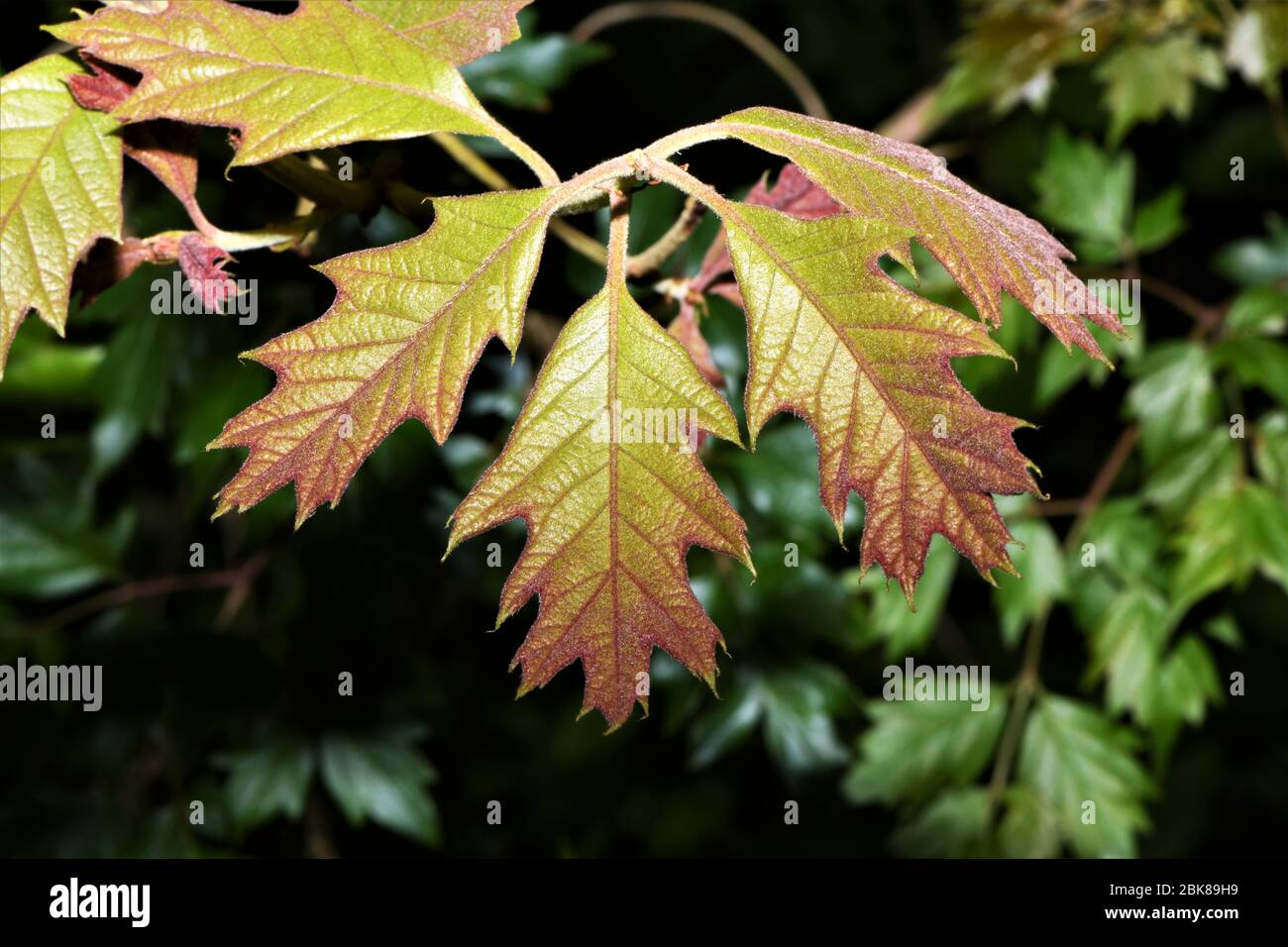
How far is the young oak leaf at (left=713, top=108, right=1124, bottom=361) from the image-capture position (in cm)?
57

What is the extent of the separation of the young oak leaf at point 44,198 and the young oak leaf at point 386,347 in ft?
0.54

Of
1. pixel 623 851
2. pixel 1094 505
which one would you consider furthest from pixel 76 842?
pixel 1094 505

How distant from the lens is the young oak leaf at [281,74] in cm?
60

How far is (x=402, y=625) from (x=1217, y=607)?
1.04 meters

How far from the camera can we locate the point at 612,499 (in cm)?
56

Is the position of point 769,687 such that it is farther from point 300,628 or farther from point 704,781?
point 704,781

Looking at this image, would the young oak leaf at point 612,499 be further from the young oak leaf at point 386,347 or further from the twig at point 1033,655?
the twig at point 1033,655

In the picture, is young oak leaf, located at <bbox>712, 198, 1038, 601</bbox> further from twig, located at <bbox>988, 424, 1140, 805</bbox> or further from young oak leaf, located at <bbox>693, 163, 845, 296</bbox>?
twig, located at <bbox>988, 424, 1140, 805</bbox>

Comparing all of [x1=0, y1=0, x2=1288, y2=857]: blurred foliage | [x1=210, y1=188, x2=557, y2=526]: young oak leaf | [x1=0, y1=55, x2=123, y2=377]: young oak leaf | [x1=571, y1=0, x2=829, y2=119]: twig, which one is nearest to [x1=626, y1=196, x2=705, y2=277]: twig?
[x1=210, y1=188, x2=557, y2=526]: young oak leaf

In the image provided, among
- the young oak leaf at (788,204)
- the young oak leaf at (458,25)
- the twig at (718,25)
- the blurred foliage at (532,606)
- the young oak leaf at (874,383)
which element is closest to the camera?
the young oak leaf at (874,383)

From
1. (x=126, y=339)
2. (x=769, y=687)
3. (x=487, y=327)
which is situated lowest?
(x=769, y=687)

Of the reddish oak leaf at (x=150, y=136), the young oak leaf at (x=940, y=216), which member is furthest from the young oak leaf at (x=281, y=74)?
the young oak leaf at (x=940, y=216)

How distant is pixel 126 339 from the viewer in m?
1.31

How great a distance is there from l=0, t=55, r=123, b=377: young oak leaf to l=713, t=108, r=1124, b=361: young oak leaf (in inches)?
13.5
